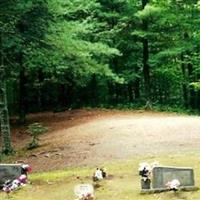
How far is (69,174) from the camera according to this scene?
11492 millimetres

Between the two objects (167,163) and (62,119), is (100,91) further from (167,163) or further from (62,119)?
(167,163)

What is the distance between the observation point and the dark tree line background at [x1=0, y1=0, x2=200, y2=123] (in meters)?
17.2

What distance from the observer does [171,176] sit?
8875 millimetres

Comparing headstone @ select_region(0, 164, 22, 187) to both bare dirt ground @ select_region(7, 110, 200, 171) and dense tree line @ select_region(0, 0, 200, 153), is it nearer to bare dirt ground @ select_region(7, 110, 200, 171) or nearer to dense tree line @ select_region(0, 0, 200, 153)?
bare dirt ground @ select_region(7, 110, 200, 171)

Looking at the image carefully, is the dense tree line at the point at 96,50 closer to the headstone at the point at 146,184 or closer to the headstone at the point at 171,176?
the headstone at the point at 146,184

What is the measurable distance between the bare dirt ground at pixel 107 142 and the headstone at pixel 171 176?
4.28 m

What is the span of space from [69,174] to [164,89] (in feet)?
95.3

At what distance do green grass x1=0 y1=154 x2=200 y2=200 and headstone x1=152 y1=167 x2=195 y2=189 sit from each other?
244mm

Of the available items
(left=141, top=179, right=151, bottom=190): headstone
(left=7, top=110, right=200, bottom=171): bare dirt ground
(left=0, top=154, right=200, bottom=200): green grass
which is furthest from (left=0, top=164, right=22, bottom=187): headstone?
(left=7, top=110, right=200, bottom=171): bare dirt ground

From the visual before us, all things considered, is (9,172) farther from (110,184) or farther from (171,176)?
(171,176)

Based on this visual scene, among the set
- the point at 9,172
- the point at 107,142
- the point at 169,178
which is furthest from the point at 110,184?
the point at 107,142

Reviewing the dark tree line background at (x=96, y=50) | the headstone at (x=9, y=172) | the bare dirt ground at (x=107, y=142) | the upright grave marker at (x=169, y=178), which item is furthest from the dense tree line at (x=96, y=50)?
the upright grave marker at (x=169, y=178)

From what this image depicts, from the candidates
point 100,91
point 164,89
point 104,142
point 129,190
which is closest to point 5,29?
point 104,142

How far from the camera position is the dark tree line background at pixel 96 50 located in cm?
1716
